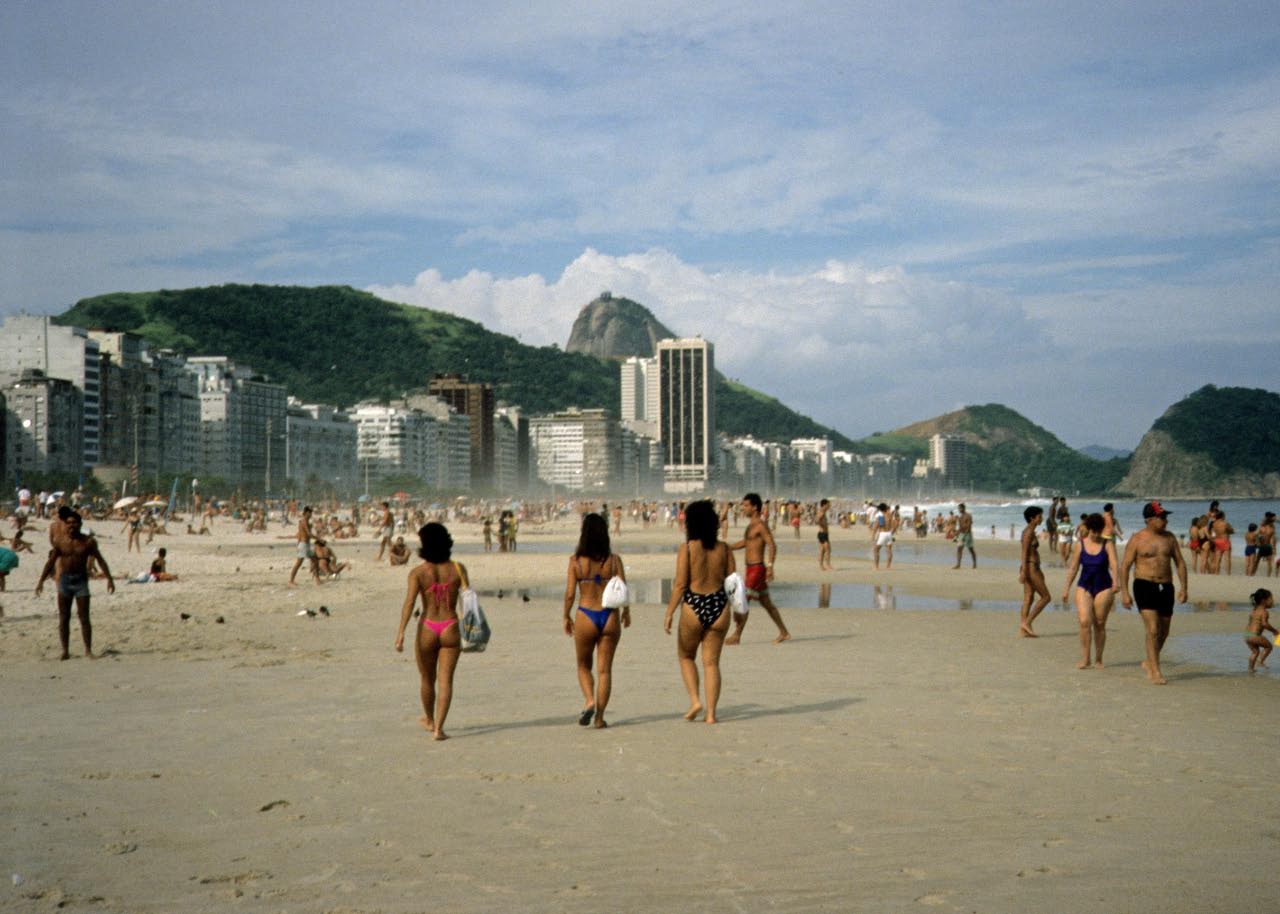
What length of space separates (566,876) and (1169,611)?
308 inches

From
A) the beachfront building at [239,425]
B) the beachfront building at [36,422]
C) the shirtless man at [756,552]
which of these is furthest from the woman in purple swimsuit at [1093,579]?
the beachfront building at [239,425]

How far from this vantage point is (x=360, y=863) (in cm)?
535

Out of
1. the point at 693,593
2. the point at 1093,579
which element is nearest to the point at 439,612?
the point at 693,593

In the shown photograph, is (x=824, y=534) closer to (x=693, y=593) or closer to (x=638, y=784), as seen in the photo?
(x=693, y=593)

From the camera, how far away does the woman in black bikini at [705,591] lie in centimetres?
862

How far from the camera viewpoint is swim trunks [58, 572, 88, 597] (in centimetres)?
1220

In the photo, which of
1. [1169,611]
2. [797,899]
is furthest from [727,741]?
[1169,611]

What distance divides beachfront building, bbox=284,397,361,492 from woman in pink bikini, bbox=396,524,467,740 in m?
145

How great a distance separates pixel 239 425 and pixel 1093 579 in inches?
6028

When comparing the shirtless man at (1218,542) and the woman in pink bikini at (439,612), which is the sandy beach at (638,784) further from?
the shirtless man at (1218,542)

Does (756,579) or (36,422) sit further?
(36,422)

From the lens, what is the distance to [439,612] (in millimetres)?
8094

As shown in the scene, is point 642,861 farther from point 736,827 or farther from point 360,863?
point 360,863

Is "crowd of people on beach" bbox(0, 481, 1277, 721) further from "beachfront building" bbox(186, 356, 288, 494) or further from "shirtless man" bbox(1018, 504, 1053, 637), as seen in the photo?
"beachfront building" bbox(186, 356, 288, 494)
